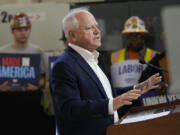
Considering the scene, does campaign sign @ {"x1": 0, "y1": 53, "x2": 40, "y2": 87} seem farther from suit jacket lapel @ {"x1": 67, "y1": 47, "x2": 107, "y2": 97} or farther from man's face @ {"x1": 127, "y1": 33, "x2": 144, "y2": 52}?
suit jacket lapel @ {"x1": 67, "y1": 47, "x2": 107, "y2": 97}

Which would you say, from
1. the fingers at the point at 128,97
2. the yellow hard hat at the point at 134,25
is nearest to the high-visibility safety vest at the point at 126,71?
the yellow hard hat at the point at 134,25

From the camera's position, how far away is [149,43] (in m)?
5.30

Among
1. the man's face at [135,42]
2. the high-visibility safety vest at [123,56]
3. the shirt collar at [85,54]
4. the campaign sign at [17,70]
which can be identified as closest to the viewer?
the shirt collar at [85,54]

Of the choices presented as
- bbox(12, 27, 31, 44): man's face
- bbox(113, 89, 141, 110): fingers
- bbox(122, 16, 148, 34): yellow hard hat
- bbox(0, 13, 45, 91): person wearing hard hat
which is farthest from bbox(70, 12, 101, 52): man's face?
bbox(12, 27, 31, 44): man's face

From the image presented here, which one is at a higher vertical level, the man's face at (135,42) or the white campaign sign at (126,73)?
the man's face at (135,42)

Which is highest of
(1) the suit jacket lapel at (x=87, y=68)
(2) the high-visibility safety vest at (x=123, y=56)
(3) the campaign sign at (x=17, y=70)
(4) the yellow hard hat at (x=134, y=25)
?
(4) the yellow hard hat at (x=134, y=25)

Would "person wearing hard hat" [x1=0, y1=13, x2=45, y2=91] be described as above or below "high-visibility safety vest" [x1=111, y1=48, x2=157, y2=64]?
above

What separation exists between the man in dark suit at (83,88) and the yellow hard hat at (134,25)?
9.41ft

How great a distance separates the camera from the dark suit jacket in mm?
1698

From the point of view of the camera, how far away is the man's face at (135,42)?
4688 mm

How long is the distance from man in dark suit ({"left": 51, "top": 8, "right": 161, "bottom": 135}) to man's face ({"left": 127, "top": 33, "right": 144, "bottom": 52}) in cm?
267

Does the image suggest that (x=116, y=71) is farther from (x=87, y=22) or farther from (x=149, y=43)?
(x=87, y=22)

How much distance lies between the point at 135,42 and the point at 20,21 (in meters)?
1.65

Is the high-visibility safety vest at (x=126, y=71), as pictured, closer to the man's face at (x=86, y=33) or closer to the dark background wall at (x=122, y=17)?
the dark background wall at (x=122, y=17)
